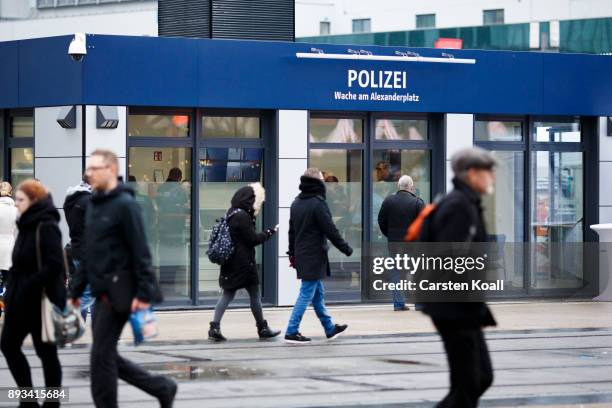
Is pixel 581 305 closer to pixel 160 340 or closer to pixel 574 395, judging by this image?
pixel 160 340

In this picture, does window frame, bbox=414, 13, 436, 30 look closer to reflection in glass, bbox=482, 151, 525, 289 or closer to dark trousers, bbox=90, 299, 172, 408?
reflection in glass, bbox=482, 151, 525, 289

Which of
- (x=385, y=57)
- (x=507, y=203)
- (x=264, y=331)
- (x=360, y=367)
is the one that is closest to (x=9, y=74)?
(x=385, y=57)

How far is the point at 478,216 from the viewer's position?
305 inches

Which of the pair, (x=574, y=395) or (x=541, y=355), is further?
(x=541, y=355)

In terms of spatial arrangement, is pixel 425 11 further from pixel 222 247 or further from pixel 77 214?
pixel 77 214

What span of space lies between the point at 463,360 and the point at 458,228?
75cm

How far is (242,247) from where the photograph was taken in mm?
14164

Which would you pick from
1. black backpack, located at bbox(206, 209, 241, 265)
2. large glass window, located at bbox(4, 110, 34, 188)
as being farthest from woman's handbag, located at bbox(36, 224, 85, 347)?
large glass window, located at bbox(4, 110, 34, 188)

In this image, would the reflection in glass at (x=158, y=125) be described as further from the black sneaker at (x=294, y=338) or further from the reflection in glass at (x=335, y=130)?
the black sneaker at (x=294, y=338)

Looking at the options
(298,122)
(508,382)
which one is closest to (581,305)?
(298,122)

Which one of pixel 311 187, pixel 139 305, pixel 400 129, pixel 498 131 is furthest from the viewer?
pixel 498 131

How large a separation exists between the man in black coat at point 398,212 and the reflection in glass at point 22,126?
4.90m

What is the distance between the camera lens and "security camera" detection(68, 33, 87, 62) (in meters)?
16.9

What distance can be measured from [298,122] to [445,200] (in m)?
11.0
